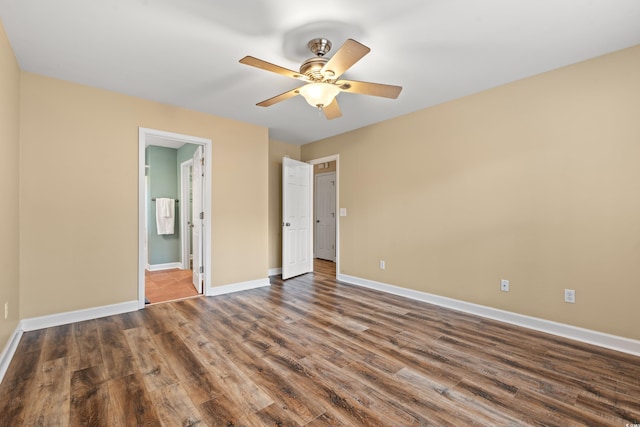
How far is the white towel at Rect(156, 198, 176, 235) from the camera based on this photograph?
5660 mm

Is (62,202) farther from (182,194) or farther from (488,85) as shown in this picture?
(488,85)

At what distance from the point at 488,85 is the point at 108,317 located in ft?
15.6

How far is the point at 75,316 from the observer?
2.95 meters

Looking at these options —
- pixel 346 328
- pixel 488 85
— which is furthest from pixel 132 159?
pixel 488 85

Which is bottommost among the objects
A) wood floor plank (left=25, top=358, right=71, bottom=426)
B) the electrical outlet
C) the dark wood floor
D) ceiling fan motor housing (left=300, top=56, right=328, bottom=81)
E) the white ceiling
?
the dark wood floor

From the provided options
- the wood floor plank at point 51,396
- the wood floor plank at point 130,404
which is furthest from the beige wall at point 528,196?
the wood floor plank at point 51,396

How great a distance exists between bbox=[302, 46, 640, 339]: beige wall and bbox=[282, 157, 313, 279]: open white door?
5.27 feet

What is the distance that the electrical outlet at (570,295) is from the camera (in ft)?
8.58

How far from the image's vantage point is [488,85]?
3.02 meters

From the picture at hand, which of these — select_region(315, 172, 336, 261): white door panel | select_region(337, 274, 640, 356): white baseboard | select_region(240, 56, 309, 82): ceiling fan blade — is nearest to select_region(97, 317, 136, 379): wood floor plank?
select_region(240, 56, 309, 82): ceiling fan blade

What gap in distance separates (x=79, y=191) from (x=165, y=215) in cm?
278

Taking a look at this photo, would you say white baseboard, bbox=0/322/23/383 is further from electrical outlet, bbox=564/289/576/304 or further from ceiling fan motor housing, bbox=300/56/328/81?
electrical outlet, bbox=564/289/576/304

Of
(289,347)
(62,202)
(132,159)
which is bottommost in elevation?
(289,347)

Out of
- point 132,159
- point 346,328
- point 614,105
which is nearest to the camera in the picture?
point 614,105
